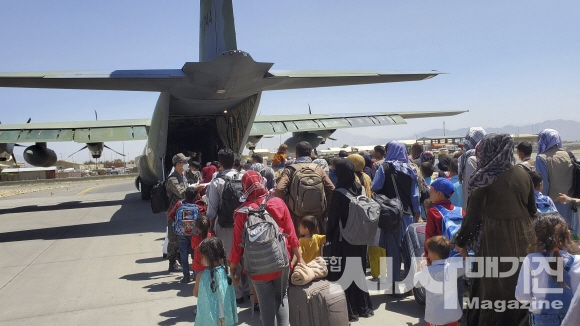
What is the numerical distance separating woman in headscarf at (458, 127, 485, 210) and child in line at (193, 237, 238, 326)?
96.3 inches

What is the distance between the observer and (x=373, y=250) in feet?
16.2

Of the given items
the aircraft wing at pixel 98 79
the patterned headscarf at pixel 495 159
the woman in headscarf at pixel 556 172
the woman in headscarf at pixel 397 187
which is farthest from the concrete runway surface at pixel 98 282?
the aircraft wing at pixel 98 79

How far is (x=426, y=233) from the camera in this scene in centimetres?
412

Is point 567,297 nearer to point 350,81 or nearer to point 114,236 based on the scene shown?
point 350,81

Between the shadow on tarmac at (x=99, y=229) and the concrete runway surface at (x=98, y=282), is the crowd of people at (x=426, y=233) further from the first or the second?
the shadow on tarmac at (x=99, y=229)

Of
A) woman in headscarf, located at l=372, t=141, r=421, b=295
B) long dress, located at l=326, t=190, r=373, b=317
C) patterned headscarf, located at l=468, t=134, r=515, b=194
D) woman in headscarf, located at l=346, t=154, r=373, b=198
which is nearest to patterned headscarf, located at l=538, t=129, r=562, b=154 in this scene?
woman in headscarf, located at l=372, t=141, r=421, b=295

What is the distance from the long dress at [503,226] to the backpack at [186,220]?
3344mm

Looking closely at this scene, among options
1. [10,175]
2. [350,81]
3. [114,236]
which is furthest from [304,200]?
[10,175]

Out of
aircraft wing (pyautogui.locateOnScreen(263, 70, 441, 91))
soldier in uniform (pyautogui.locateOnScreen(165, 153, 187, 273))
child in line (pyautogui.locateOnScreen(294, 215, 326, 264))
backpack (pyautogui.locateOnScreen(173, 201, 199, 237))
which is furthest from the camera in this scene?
aircraft wing (pyautogui.locateOnScreen(263, 70, 441, 91))

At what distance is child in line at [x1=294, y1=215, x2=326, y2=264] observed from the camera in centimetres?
432

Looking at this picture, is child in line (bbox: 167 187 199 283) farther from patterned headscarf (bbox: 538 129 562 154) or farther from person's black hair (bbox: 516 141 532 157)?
patterned headscarf (bbox: 538 129 562 154)

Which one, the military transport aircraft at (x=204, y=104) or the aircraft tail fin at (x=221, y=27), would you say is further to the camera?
the aircraft tail fin at (x=221, y=27)

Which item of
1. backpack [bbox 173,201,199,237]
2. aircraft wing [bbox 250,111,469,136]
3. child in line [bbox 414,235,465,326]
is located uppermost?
aircraft wing [bbox 250,111,469,136]

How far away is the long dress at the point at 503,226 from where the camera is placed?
3041mm
